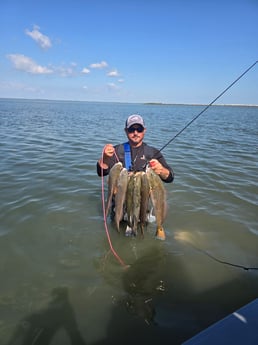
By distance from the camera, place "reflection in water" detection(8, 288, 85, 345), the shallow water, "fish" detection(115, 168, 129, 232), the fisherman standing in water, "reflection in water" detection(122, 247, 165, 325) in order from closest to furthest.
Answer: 1. "reflection in water" detection(8, 288, 85, 345)
2. the shallow water
3. "reflection in water" detection(122, 247, 165, 325)
4. "fish" detection(115, 168, 129, 232)
5. the fisherman standing in water

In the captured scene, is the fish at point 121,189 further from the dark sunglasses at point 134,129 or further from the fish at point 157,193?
the dark sunglasses at point 134,129

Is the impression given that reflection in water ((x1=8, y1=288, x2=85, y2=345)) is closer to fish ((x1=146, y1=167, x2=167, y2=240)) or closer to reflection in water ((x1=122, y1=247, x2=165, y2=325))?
reflection in water ((x1=122, y1=247, x2=165, y2=325))

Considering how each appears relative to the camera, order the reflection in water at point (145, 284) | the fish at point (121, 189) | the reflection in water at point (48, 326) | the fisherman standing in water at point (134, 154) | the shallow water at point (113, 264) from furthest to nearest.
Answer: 1. the fisherman standing in water at point (134, 154)
2. the fish at point (121, 189)
3. the reflection in water at point (145, 284)
4. the shallow water at point (113, 264)
5. the reflection in water at point (48, 326)

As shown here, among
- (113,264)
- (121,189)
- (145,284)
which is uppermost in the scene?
(121,189)

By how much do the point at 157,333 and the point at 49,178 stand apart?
318 inches

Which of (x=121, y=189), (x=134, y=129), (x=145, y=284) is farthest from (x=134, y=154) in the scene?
(x=145, y=284)

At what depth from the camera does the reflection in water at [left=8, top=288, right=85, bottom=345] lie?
369 cm

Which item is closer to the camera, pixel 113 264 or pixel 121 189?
pixel 121 189

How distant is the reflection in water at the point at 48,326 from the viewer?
3686 millimetres

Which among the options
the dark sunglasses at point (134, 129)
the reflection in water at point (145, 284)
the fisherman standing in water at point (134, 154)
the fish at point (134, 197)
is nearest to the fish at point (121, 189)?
the fish at point (134, 197)

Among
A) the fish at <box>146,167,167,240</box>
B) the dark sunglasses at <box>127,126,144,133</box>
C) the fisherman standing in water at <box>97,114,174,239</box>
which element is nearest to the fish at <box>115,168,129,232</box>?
the fish at <box>146,167,167,240</box>

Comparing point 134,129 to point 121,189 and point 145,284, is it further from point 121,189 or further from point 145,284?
point 145,284

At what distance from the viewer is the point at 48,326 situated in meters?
3.91

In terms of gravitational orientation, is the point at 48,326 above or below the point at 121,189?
below
